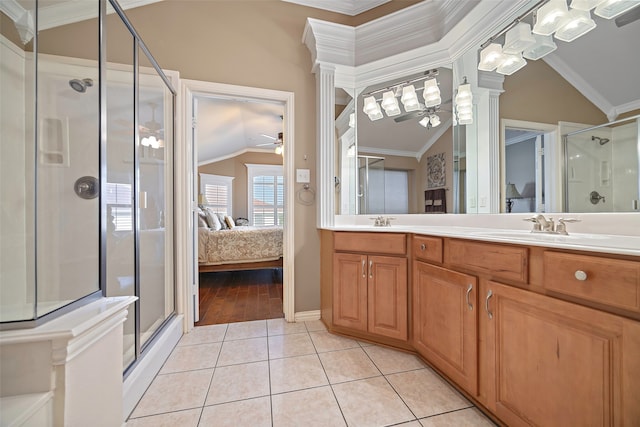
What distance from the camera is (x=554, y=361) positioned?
0.85 m

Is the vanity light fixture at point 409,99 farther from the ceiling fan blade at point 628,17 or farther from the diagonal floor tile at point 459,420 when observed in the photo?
the diagonal floor tile at point 459,420

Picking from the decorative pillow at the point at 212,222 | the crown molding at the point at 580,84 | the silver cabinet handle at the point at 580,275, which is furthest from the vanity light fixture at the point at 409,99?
the decorative pillow at the point at 212,222

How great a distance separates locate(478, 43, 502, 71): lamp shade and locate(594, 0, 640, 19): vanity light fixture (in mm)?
475

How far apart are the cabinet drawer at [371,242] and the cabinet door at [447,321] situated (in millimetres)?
174

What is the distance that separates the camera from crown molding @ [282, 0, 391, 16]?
2.31 m

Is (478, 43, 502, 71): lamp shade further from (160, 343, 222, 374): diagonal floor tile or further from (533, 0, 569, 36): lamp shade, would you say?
(160, 343, 222, 374): diagonal floor tile

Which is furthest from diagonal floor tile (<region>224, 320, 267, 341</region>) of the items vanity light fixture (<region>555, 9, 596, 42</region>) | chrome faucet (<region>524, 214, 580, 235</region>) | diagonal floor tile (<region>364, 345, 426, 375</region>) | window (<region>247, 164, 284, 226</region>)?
window (<region>247, 164, 284, 226</region>)

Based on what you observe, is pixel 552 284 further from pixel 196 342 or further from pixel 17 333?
pixel 196 342

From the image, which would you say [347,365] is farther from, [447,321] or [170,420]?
[170,420]

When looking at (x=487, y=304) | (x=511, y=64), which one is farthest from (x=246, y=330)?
(x=511, y=64)

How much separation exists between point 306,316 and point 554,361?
1.73 meters

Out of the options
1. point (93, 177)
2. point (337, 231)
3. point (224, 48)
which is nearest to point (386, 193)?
point (337, 231)

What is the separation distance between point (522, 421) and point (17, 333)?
1729 mm

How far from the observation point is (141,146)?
163 cm
